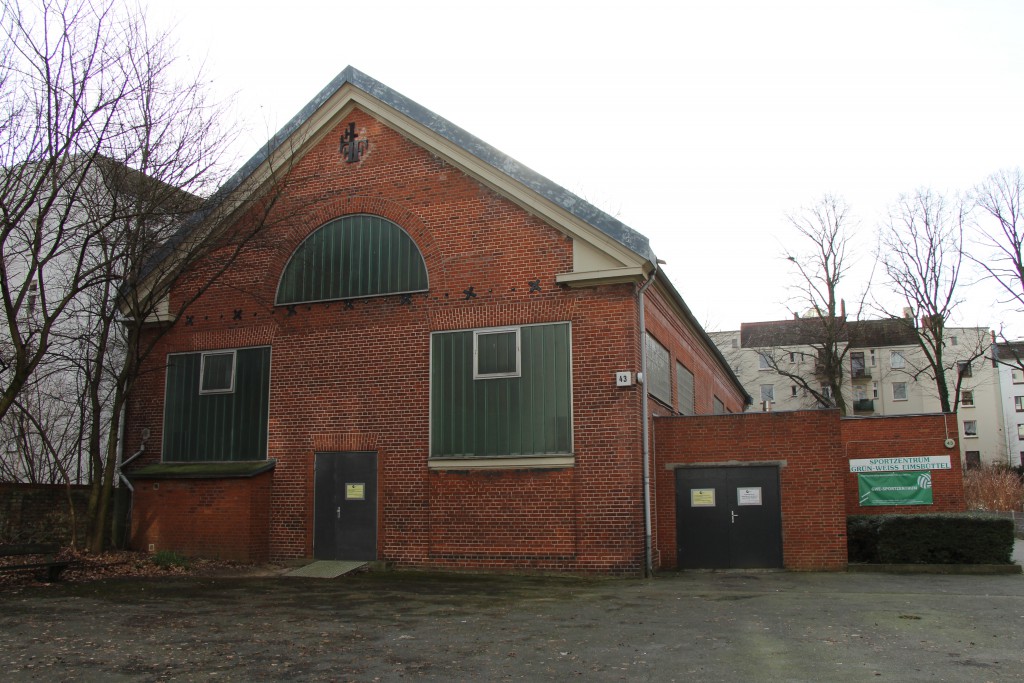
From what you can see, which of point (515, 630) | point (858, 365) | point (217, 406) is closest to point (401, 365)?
point (217, 406)

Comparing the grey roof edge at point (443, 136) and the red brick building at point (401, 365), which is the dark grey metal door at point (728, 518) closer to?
the red brick building at point (401, 365)

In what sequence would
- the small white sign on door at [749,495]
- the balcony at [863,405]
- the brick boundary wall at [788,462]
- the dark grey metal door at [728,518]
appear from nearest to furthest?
the brick boundary wall at [788,462] < the dark grey metal door at [728,518] < the small white sign on door at [749,495] < the balcony at [863,405]

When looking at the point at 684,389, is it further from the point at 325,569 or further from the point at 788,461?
the point at 325,569

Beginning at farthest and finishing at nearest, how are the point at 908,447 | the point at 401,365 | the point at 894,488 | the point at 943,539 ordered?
the point at 908,447 < the point at 894,488 < the point at 401,365 < the point at 943,539

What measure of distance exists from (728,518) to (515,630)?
783 cm

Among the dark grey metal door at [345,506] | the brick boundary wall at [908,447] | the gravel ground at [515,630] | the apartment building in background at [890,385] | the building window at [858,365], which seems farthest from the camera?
the building window at [858,365]

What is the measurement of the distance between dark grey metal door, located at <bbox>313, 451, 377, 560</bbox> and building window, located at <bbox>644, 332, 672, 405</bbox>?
5669 millimetres

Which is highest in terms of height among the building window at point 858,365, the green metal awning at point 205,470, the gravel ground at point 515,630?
the building window at point 858,365

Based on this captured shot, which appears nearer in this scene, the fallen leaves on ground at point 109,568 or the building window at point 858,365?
the fallen leaves on ground at point 109,568

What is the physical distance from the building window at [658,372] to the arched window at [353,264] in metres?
4.70

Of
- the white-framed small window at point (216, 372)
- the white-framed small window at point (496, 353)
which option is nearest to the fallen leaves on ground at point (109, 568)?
the white-framed small window at point (216, 372)

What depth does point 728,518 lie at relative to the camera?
16438 mm

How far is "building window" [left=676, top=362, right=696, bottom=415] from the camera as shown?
2115 centimetres

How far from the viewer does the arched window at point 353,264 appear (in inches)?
672
